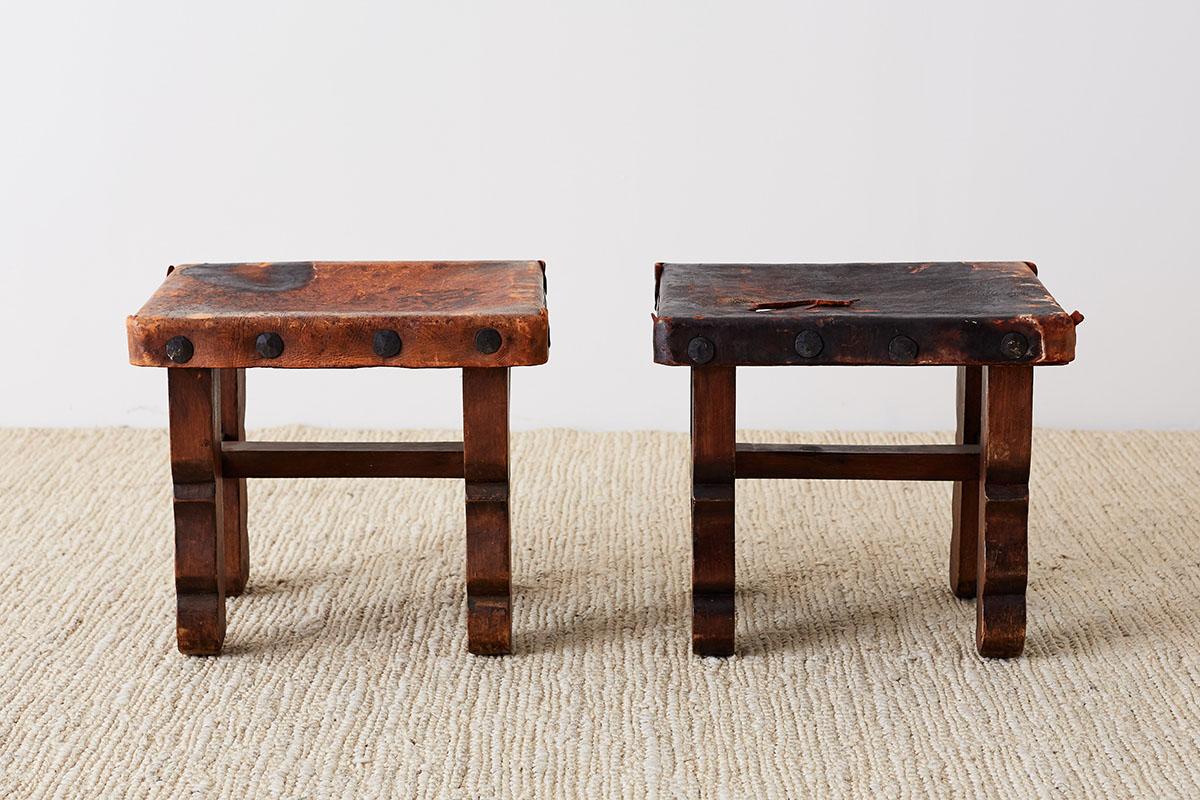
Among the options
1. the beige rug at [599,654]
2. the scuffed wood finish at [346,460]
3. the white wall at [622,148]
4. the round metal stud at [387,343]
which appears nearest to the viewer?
the beige rug at [599,654]

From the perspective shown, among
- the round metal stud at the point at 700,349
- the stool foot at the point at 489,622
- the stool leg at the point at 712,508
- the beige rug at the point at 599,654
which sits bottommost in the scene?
the beige rug at the point at 599,654

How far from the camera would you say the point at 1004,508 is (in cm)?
142

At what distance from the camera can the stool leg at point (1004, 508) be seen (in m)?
1.40

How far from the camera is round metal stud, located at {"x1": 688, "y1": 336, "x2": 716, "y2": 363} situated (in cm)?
136

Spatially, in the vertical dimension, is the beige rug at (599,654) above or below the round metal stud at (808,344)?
below

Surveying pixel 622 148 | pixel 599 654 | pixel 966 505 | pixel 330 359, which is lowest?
pixel 599 654

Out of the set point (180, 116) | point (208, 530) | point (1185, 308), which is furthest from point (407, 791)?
point (1185, 308)

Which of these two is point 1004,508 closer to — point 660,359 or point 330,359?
point 660,359

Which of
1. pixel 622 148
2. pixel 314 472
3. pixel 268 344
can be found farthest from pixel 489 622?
pixel 622 148

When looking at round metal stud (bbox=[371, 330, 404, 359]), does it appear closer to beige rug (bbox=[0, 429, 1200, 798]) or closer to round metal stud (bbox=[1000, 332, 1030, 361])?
beige rug (bbox=[0, 429, 1200, 798])

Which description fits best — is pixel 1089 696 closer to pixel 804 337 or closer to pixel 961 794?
pixel 961 794

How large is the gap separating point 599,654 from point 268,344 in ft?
1.34

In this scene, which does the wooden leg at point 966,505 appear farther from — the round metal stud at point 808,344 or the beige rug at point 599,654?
the round metal stud at point 808,344

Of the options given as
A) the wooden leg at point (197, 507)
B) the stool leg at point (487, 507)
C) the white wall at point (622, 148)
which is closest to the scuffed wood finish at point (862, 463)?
the stool leg at point (487, 507)
